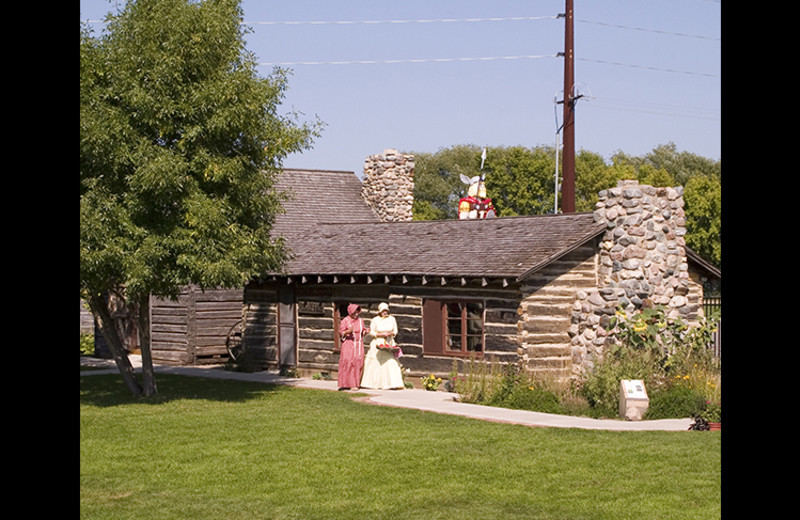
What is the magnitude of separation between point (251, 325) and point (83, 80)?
10048 mm

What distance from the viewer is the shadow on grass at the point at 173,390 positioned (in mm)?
20203

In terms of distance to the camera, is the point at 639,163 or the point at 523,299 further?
the point at 639,163

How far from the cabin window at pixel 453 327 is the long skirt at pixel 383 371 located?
850 mm

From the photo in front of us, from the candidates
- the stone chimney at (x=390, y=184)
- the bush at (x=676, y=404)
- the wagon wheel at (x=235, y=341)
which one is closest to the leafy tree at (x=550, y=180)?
the stone chimney at (x=390, y=184)

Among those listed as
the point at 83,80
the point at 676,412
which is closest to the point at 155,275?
the point at 83,80

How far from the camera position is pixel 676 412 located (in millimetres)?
17359

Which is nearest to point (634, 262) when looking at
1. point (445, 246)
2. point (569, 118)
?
point (445, 246)

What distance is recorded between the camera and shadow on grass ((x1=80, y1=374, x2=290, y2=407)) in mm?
20203

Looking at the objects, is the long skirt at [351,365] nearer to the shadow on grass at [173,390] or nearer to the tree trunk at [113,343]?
the shadow on grass at [173,390]

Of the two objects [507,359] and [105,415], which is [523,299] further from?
[105,415]

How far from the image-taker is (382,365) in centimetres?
2183

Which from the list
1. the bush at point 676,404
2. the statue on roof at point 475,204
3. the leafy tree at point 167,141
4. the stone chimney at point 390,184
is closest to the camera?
the bush at point 676,404

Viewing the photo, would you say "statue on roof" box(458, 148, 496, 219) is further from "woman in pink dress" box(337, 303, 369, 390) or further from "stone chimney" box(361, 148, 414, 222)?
"woman in pink dress" box(337, 303, 369, 390)

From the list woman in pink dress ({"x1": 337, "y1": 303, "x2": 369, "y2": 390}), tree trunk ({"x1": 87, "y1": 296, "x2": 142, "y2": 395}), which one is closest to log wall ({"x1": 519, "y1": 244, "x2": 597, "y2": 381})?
woman in pink dress ({"x1": 337, "y1": 303, "x2": 369, "y2": 390})
